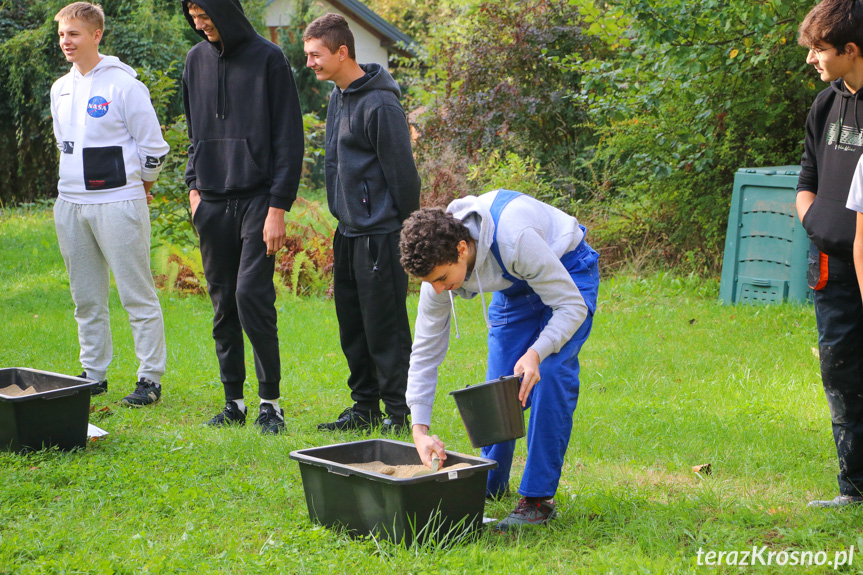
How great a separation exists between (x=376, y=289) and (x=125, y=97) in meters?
2.05

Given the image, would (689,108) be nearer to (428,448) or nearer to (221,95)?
(221,95)

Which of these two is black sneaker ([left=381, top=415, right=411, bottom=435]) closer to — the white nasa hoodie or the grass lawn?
the grass lawn

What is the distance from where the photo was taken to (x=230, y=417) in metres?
4.84

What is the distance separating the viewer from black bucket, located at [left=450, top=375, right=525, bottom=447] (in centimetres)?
299

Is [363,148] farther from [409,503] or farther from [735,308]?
[735,308]

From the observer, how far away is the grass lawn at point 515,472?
300 cm

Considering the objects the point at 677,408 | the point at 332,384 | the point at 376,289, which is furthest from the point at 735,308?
the point at 376,289

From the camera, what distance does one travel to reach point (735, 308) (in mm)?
7941

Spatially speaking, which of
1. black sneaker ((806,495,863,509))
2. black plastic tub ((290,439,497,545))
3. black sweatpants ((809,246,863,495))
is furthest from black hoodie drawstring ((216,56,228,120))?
black sneaker ((806,495,863,509))

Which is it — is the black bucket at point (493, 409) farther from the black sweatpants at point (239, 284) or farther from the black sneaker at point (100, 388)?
the black sneaker at point (100, 388)

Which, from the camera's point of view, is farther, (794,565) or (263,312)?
(263,312)

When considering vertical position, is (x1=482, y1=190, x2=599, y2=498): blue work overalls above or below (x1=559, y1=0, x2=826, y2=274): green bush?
below

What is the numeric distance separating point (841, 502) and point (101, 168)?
→ 4.37 meters

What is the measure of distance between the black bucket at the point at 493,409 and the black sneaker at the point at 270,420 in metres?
1.86
